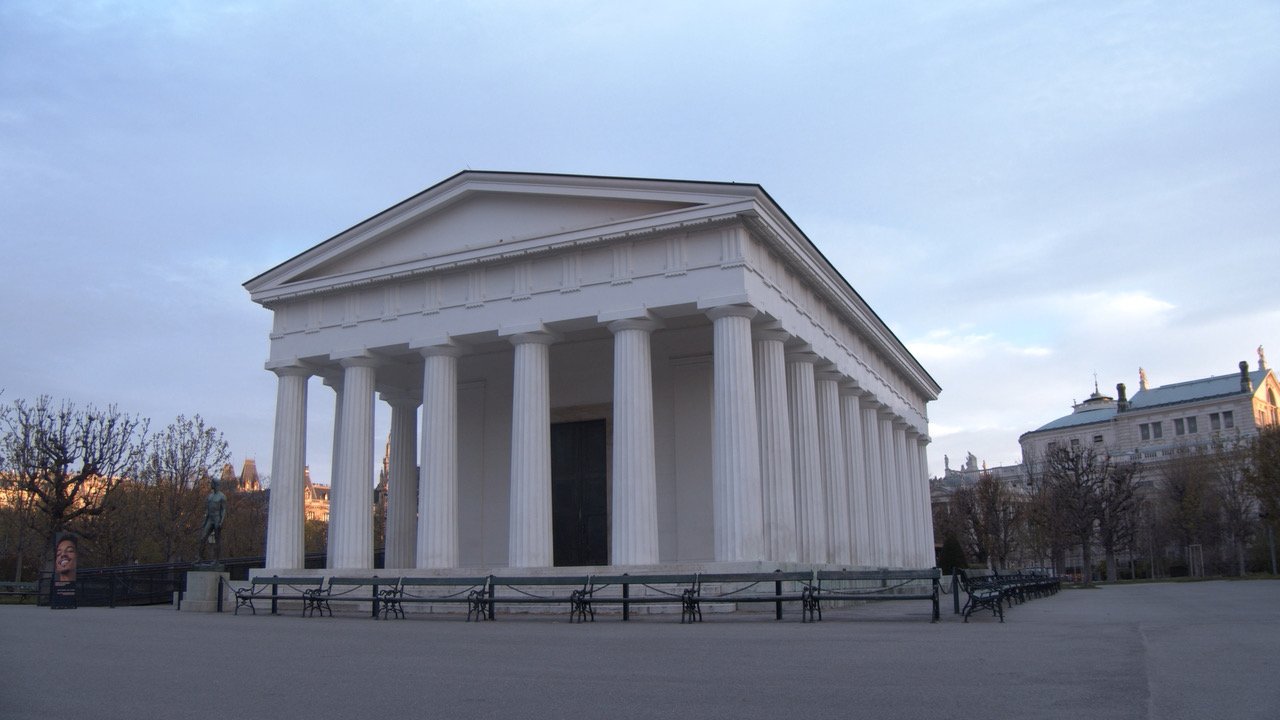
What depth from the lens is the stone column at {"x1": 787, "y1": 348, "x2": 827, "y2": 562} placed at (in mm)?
29328

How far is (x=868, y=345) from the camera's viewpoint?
126ft

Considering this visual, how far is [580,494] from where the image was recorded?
33.1 meters

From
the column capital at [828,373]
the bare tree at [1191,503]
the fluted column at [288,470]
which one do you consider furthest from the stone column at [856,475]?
the bare tree at [1191,503]

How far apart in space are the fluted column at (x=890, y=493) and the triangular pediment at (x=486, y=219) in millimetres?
17956

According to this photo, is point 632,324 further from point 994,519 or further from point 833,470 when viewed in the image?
point 994,519

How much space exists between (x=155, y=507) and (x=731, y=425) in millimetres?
42869

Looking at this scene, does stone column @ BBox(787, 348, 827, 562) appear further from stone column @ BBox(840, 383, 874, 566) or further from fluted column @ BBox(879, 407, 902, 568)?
fluted column @ BBox(879, 407, 902, 568)

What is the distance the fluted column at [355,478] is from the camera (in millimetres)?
29062

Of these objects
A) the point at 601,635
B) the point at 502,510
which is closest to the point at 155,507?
the point at 502,510

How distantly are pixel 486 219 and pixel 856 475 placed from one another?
15.5m

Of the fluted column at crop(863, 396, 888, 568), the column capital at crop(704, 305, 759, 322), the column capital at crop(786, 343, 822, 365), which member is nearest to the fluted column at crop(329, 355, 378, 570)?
the column capital at crop(704, 305, 759, 322)

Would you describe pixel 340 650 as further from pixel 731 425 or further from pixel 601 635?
pixel 731 425

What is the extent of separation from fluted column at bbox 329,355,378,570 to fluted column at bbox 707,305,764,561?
10879mm

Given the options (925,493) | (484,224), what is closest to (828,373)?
(484,224)
